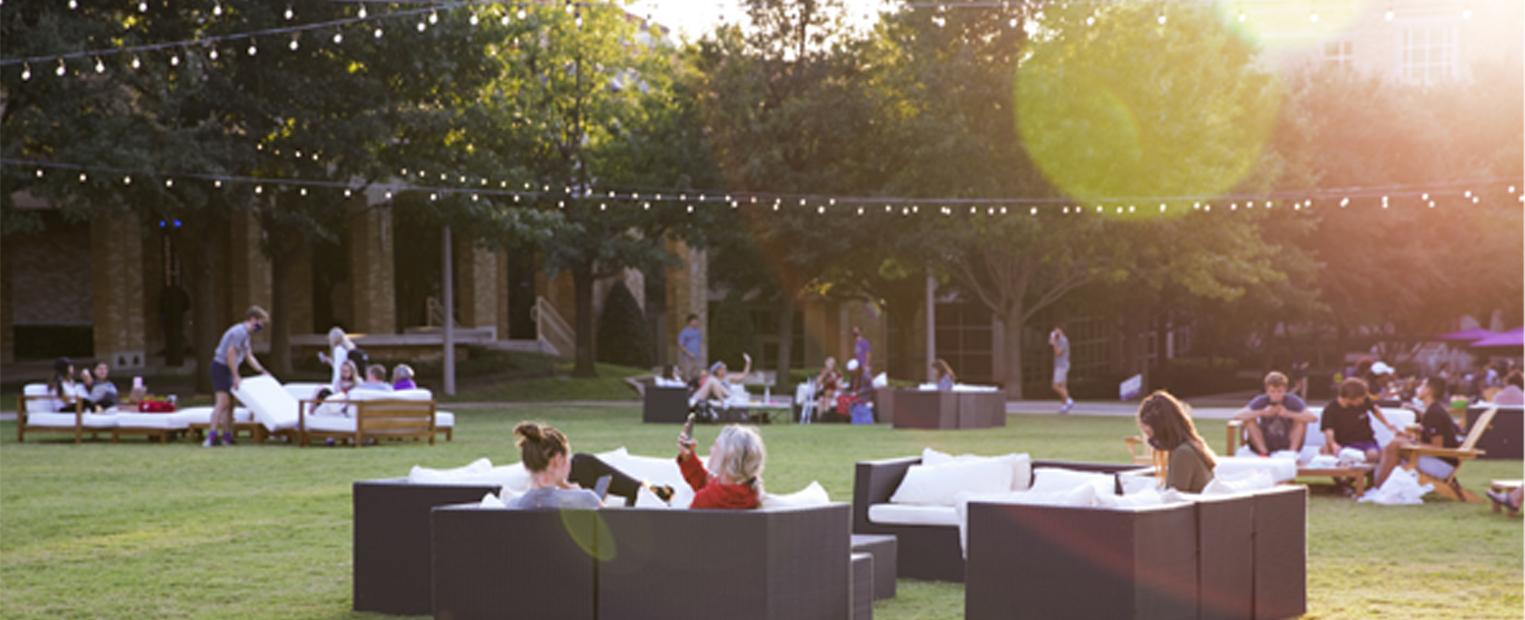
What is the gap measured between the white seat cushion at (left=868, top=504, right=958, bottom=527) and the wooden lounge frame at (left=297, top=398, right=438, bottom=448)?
1287cm

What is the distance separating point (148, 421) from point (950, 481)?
1553 centimetres

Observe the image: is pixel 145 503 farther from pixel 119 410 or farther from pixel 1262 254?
pixel 1262 254

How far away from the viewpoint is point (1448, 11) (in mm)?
71250

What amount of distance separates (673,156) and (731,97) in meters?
1.79

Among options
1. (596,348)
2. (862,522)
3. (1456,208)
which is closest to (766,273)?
(596,348)

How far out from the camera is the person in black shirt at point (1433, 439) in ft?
51.8

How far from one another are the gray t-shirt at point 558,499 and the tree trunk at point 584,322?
34.5 meters

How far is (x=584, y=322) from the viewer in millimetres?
42375

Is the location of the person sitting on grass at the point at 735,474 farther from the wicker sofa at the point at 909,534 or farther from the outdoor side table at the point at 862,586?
the wicker sofa at the point at 909,534

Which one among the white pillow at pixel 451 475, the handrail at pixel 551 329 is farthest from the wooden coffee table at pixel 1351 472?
the handrail at pixel 551 329

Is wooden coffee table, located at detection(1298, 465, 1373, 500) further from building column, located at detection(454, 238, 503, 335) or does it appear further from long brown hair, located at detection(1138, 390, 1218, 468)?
building column, located at detection(454, 238, 503, 335)

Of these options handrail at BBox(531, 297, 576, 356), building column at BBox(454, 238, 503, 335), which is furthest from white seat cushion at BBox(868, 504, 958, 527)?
handrail at BBox(531, 297, 576, 356)

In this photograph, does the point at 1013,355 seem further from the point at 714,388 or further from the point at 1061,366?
the point at 714,388

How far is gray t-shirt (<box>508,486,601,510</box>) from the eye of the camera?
7.52 metres
